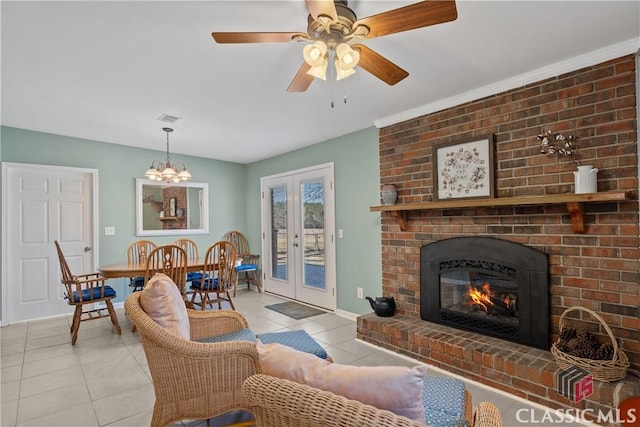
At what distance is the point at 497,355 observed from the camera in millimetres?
2424

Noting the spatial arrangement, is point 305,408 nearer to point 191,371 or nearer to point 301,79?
point 191,371

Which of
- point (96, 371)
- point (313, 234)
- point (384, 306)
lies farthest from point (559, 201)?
point (96, 371)

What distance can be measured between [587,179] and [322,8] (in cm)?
208

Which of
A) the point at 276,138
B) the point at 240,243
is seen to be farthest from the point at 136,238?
the point at 276,138

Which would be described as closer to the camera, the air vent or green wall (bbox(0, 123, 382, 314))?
the air vent

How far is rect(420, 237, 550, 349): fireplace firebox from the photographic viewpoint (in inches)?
100

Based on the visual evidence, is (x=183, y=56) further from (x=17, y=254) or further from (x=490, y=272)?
(x=17, y=254)

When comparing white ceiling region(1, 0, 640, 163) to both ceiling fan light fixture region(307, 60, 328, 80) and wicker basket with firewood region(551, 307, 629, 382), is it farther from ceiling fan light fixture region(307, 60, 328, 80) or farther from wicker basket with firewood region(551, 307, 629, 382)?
wicker basket with firewood region(551, 307, 629, 382)

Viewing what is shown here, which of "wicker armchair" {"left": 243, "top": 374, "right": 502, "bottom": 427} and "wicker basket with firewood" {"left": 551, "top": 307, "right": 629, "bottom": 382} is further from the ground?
"wicker armchair" {"left": 243, "top": 374, "right": 502, "bottom": 427}

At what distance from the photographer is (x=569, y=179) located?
243 cm

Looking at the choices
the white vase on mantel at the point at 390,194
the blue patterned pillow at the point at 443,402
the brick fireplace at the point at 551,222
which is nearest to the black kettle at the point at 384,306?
the brick fireplace at the point at 551,222

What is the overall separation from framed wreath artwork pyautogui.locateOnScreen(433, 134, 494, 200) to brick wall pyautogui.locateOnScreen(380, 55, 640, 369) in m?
A: 0.06

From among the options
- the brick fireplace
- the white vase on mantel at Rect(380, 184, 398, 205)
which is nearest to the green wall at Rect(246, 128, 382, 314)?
the white vase on mantel at Rect(380, 184, 398, 205)

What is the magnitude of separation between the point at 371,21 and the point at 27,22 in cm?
194
